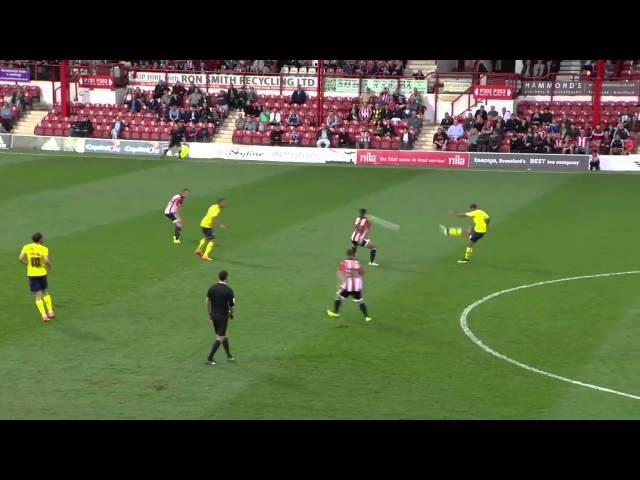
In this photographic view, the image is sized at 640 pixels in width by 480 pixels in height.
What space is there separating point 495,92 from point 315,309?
3322 cm

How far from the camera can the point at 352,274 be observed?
1969cm

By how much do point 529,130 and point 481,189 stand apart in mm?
10189

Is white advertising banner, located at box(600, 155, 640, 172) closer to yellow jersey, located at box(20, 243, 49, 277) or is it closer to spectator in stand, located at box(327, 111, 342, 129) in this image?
spectator in stand, located at box(327, 111, 342, 129)

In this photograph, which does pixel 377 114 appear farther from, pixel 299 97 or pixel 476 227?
pixel 476 227

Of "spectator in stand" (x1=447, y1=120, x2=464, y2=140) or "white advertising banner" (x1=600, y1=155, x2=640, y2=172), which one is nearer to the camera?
"white advertising banner" (x1=600, y1=155, x2=640, y2=172)

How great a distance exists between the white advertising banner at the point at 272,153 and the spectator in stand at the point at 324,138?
1548mm

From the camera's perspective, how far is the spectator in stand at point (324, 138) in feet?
161

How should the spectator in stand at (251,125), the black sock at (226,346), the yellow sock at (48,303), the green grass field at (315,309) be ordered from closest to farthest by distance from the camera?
the green grass field at (315,309), the black sock at (226,346), the yellow sock at (48,303), the spectator in stand at (251,125)

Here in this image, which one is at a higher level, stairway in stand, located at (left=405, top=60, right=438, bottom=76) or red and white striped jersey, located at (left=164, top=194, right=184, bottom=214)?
stairway in stand, located at (left=405, top=60, right=438, bottom=76)

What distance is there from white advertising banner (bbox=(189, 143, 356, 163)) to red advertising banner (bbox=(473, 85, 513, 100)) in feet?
29.8

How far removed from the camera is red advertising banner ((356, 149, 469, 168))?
151 feet

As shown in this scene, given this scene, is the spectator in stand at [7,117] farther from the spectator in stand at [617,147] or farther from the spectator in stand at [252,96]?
the spectator in stand at [617,147]

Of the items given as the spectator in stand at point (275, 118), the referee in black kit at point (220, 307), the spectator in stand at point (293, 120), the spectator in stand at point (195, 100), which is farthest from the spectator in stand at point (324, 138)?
the referee in black kit at point (220, 307)

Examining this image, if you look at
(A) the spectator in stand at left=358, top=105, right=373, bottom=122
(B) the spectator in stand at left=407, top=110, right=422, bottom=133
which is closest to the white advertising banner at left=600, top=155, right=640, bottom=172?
(B) the spectator in stand at left=407, top=110, right=422, bottom=133
